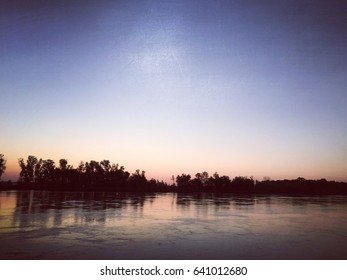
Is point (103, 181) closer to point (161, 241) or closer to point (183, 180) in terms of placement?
point (183, 180)

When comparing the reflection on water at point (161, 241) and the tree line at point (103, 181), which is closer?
the reflection on water at point (161, 241)

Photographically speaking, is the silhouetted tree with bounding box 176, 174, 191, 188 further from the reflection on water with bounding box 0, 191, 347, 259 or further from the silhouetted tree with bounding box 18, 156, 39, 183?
the reflection on water with bounding box 0, 191, 347, 259

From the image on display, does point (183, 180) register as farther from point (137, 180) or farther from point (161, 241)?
point (161, 241)

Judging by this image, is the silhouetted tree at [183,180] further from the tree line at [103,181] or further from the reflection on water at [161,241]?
the reflection on water at [161,241]

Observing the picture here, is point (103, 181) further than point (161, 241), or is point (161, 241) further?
point (103, 181)

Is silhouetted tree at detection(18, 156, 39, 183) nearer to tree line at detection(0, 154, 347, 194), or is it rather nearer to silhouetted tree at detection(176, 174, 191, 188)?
tree line at detection(0, 154, 347, 194)

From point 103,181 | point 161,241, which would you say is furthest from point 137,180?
point 161,241

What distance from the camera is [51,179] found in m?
112

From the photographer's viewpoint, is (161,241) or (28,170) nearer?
(161,241)

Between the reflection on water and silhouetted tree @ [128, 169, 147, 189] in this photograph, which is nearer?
the reflection on water

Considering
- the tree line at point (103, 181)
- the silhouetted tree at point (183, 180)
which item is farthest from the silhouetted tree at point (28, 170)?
the silhouetted tree at point (183, 180)

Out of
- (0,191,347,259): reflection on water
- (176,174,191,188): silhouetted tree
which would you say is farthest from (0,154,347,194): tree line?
(0,191,347,259): reflection on water

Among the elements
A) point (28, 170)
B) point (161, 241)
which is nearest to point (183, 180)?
point (28, 170)
